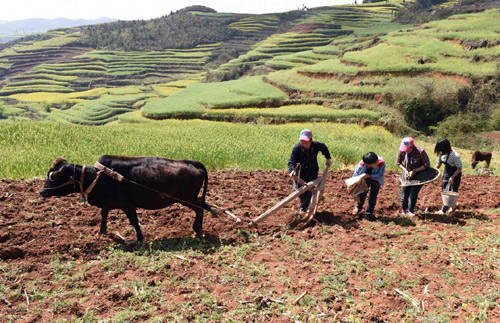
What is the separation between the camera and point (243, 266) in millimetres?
5324

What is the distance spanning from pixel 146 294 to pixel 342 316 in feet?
8.21

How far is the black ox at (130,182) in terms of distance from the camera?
566cm

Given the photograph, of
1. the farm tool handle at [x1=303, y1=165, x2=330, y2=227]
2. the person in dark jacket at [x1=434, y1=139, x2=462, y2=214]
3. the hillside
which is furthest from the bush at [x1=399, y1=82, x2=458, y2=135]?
the farm tool handle at [x1=303, y1=165, x2=330, y2=227]

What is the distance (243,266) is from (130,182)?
228 centimetres

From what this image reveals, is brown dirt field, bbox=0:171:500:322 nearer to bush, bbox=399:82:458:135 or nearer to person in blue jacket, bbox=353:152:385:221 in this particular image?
person in blue jacket, bbox=353:152:385:221

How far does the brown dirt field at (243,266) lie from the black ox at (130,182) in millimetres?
697

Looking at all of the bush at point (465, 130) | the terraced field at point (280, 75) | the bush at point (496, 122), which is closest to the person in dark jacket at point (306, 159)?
the bush at point (465, 130)

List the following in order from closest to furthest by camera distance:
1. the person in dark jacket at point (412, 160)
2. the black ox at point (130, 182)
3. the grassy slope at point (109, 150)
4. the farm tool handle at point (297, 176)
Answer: the black ox at point (130, 182)
the farm tool handle at point (297, 176)
the person in dark jacket at point (412, 160)
the grassy slope at point (109, 150)

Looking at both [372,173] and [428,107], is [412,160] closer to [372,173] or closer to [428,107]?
[372,173]

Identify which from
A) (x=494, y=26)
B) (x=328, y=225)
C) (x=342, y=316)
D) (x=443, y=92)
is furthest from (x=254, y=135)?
(x=494, y=26)

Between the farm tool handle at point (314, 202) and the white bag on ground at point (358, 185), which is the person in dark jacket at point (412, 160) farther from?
the farm tool handle at point (314, 202)

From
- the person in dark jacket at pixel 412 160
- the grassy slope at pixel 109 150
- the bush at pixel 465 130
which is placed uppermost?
the person in dark jacket at pixel 412 160

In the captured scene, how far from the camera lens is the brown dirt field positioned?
169 inches

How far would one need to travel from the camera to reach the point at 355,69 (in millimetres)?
34625
